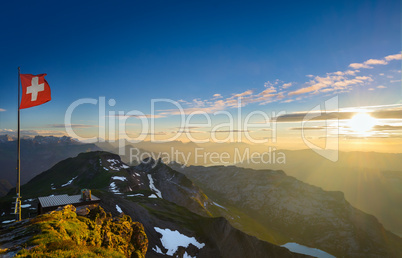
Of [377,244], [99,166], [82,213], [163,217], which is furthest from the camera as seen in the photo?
[377,244]

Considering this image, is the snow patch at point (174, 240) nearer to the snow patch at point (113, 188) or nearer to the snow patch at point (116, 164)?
the snow patch at point (113, 188)

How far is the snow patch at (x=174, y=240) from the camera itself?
5676 centimetres

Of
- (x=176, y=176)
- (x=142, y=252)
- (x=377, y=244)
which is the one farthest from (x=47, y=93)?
(x=377, y=244)

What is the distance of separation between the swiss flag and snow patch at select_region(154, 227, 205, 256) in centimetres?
4790

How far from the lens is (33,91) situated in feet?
77.9

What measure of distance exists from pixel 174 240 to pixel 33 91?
53493 mm

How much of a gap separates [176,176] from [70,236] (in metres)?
150

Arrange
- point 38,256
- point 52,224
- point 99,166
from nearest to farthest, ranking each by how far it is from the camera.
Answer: point 38,256 < point 52,224 < point 99,166

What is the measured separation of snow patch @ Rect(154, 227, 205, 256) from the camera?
186 feet

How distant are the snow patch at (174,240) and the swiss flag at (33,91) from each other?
47905mm

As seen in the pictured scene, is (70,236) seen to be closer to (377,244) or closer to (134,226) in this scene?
(134,226)

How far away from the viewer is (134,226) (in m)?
30.5

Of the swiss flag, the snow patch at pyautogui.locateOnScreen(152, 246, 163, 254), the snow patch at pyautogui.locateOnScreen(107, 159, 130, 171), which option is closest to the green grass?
the swiss flag

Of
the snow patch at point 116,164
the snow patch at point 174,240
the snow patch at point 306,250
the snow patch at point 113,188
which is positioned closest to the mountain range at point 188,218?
the snow patch at point 174,240
